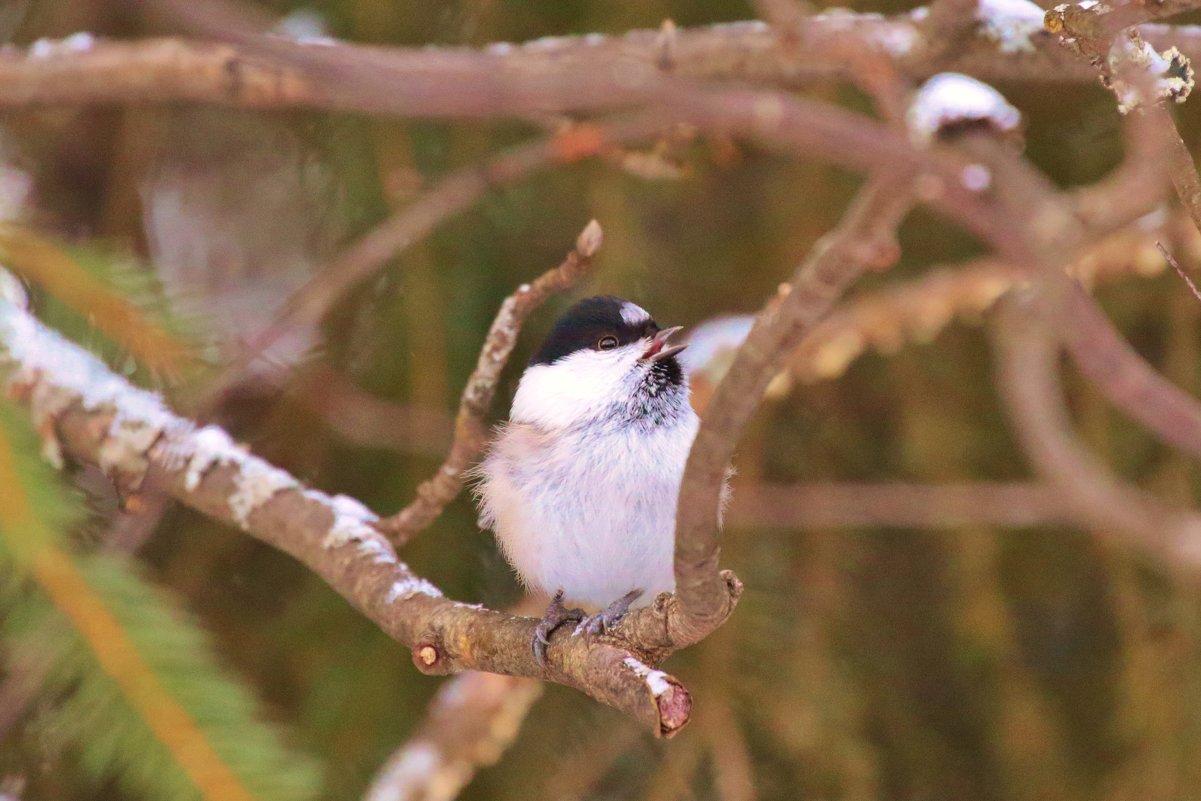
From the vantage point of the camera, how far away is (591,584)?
4.76ft

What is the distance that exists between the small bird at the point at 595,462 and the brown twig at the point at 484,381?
12 centimetres

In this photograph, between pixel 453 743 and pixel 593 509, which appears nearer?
pixel 593 509

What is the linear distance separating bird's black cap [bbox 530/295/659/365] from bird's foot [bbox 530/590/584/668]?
1.07 feet

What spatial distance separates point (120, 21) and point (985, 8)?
182 centimetres

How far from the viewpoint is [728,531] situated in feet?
6.28

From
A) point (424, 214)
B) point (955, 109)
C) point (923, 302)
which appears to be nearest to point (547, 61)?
point (424, 214)

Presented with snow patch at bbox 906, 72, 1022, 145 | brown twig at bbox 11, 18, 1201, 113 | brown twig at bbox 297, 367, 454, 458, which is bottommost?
brown twig at bbox 297, 367, 454, 458

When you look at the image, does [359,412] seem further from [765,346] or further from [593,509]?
[765,346]

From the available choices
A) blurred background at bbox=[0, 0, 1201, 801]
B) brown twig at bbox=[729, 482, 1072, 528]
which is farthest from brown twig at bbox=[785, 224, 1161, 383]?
brown twig at bbox=[729, 482, 1072, 528]

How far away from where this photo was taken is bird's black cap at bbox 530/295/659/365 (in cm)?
150

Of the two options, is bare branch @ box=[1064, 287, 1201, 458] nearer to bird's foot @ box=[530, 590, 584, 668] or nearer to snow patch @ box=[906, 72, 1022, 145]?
snow patch @ box=[906, 72, 1022, 145]

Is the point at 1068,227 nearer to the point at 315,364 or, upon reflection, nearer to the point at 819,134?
the point at 819,134

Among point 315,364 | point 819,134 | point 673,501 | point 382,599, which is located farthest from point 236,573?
point 819,134

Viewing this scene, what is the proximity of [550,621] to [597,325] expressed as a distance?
0.44 metres
